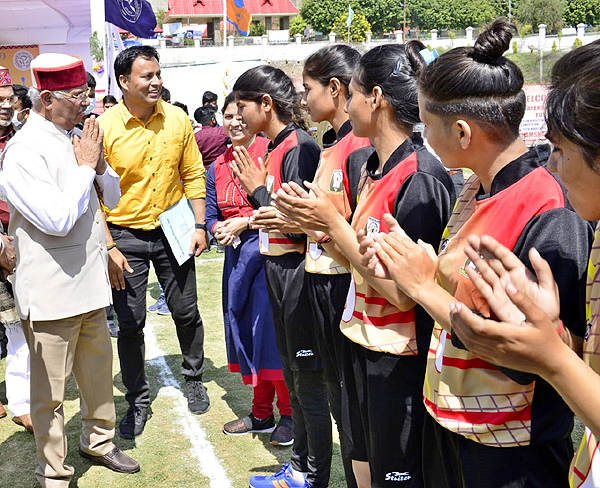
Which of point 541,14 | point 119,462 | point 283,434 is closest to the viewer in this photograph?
point 119,462

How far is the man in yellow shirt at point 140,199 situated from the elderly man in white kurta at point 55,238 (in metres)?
0.64

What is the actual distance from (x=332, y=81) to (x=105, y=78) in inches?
340

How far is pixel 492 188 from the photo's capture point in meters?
1.76

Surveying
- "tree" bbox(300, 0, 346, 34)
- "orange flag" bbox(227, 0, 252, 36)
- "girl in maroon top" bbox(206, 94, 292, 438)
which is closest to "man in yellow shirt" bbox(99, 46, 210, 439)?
"girl in maroon top" bbox(206, 94, 292, 438)

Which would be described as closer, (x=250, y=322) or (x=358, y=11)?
(x=250, y=322)

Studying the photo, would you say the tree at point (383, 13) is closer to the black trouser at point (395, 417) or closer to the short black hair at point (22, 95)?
the short black hair at point (22, 95)

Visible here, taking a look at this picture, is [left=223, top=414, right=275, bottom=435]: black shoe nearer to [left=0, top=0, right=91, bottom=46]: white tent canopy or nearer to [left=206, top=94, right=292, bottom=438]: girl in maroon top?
[left=206, top=94, right=292, bottom=438]: girl in maroon top

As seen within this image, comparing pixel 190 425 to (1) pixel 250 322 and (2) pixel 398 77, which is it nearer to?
Answer: (1) pixel 250 322

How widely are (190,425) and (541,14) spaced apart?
74.0 meters

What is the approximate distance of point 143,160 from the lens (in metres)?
4.26

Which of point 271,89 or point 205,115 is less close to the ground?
point 271,89

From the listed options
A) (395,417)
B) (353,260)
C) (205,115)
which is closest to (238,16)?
(205,115)

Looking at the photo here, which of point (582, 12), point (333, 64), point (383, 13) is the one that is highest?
point (383, 13)

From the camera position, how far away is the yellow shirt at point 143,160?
13.9 feet
